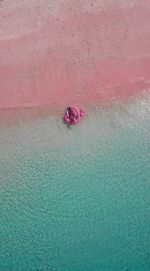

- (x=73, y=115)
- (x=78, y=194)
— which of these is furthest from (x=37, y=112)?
(x=78, y=194)

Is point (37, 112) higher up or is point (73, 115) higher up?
point (37, 112)

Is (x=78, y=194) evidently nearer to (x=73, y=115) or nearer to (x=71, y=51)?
(x=73, y=115)

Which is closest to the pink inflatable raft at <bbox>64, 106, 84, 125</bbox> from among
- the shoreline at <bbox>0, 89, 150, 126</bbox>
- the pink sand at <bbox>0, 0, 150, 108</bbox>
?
the shoreline at <bbox>0, 89, 150, 126</bbox>

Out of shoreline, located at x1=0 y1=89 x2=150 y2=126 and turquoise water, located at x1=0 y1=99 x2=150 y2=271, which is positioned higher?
shoreline, located at x1=0 y1=89 x2=150 y2=126

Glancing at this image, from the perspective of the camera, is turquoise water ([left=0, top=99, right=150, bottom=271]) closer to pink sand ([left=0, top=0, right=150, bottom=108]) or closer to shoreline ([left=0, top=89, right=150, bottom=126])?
shoreline ([left=0, top=89, right=150, bottom=126])

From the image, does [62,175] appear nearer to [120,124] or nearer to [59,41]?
[120,124]
